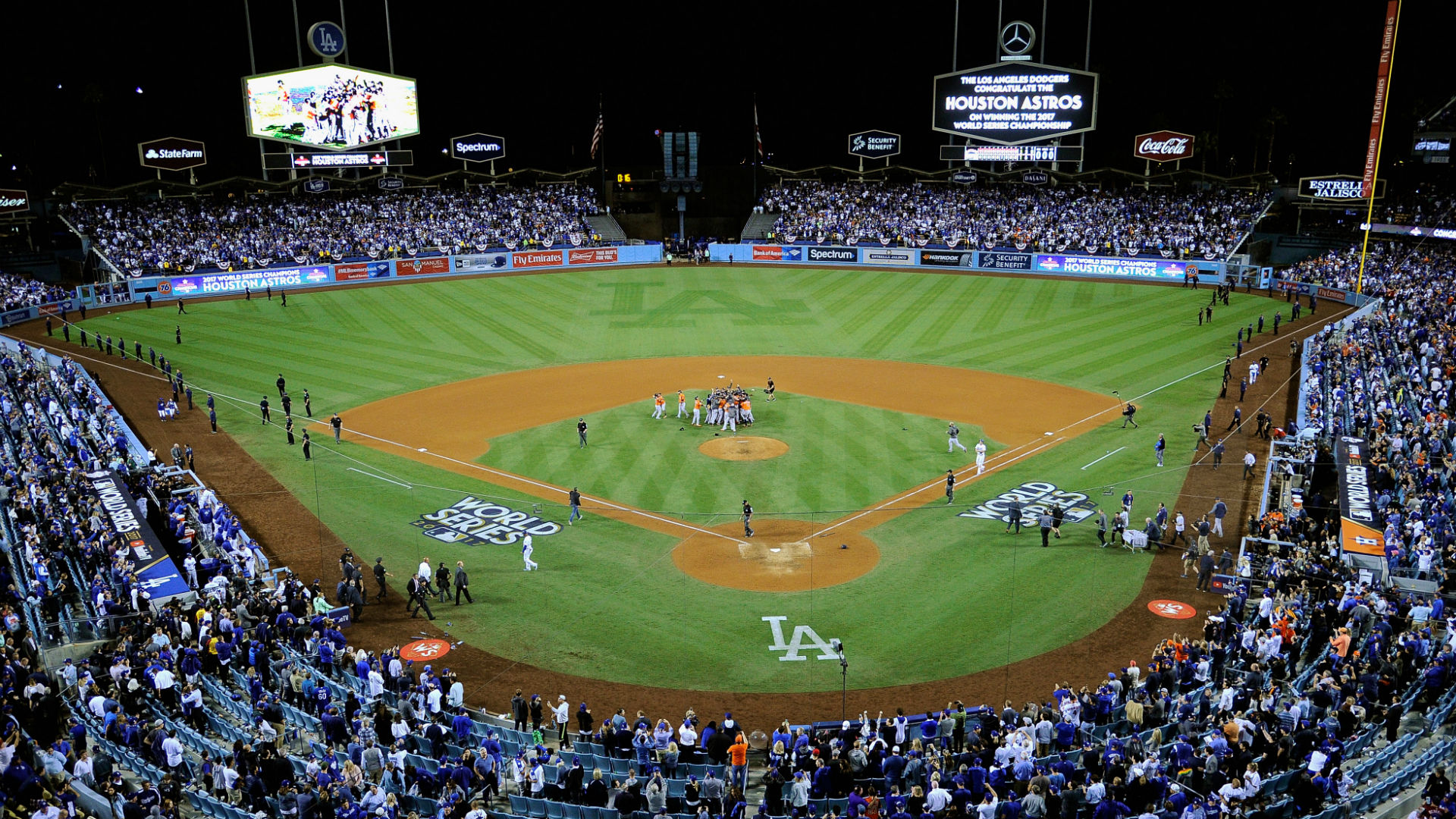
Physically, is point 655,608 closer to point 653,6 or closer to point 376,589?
point 376,589

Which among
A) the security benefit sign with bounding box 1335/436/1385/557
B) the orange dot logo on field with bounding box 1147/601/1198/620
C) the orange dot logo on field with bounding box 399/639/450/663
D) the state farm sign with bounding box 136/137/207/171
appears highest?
the state farm sign with bounding box 136/137/207/171

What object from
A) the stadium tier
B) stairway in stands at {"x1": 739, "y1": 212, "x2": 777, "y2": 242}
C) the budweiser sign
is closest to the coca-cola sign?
the stadium tier

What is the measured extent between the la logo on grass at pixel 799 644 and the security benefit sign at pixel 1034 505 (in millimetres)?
8796

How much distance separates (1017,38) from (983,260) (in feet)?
53.6

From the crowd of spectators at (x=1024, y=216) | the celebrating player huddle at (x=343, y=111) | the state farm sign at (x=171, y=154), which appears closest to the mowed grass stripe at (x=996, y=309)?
the crowd of spectators at (x=1024, y=216)

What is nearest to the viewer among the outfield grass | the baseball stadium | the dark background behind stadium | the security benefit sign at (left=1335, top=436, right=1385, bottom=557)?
the baseball stadium

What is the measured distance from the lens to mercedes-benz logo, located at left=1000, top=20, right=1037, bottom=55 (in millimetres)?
73500

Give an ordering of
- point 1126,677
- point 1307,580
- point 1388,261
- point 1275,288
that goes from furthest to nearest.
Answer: point 1275,288 < point 1388,261 < point 1307,580 < point 1126,677

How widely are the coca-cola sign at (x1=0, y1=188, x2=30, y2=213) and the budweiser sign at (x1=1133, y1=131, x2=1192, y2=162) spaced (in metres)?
79.6

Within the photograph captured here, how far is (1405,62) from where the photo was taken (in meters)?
82.2

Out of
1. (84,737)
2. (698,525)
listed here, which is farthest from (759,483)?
(84,737)

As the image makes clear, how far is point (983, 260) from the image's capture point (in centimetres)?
7594

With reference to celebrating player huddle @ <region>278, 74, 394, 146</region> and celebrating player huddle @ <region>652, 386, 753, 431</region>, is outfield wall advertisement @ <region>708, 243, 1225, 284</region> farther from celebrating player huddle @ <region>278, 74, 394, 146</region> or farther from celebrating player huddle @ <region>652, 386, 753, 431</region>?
celebrating player huddle @ <region>652, 386, 753, 431</region>

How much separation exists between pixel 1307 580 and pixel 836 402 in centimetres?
2260
